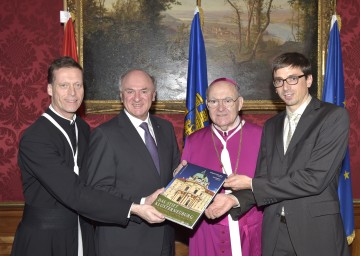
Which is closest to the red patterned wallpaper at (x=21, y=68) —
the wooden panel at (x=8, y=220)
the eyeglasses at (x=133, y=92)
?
the wooden panel at (x=8, y=220)

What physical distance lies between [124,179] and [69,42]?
2.04 m

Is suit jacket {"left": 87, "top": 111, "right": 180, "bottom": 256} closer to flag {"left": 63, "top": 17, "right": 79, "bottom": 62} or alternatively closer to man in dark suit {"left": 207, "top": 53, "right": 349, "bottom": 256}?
man in dark suit {"left": 207, "top": 53, "right": 349, "bottom": 256}

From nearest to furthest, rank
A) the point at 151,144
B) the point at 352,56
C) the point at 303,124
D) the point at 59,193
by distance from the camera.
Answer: the point at 59,193
the point at 303,124
the point at 151,144
the point at 352,56

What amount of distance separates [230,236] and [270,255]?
0.35 metres

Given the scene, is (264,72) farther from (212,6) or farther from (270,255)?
(270,255)

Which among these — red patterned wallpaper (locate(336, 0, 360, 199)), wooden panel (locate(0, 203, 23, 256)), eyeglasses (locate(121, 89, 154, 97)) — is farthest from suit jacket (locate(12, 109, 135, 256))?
red patterned wallpaper (locate(336, 0, 360, 199))

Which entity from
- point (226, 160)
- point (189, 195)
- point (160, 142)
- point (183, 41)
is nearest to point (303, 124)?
point (226, 160)

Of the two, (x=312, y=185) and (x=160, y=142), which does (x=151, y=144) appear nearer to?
(x=160, y=142)

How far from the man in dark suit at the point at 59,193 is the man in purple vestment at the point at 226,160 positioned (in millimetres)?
620

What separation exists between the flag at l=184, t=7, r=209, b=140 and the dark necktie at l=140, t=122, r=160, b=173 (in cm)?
125

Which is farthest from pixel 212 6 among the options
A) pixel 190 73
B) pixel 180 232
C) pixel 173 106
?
pixel 180 232

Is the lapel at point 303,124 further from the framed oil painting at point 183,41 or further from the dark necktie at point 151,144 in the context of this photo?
the framed oil painting at point 183,41

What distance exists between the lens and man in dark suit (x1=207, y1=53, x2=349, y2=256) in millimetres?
2695

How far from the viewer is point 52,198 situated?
2732 mm
